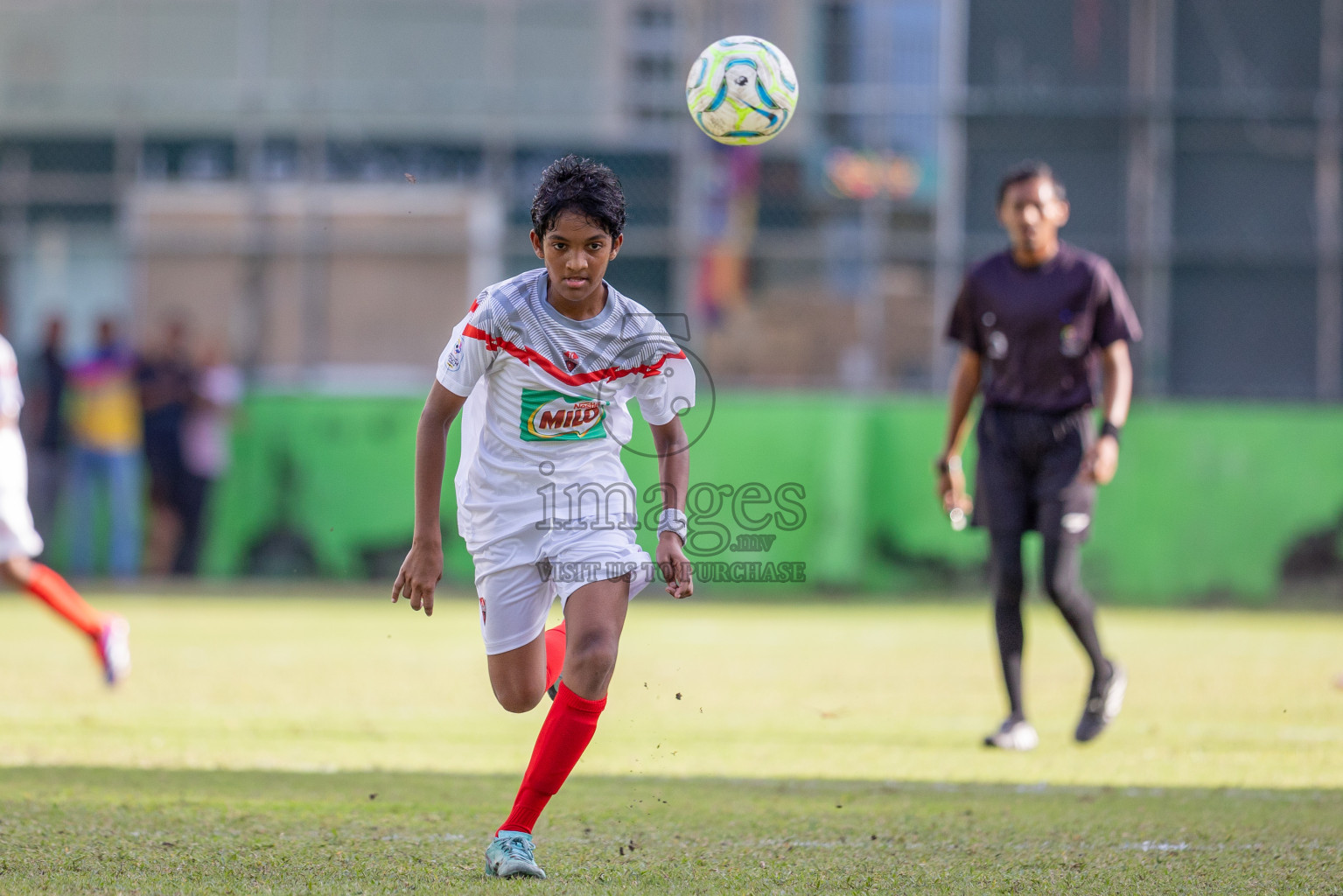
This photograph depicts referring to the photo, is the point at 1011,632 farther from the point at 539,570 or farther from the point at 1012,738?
the point at 539,570

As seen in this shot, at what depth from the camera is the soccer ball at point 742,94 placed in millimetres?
5430

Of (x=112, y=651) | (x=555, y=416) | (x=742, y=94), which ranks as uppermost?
(x=742, y=94)

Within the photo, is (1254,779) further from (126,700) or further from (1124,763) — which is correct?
(126,700)

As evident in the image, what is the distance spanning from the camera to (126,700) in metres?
7.79

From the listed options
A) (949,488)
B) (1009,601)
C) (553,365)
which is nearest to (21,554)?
(949,488)

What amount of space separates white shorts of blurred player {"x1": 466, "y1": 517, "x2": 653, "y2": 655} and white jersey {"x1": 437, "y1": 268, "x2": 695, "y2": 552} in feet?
0.12

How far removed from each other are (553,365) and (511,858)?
1.30 m

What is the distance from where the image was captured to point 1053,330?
6969mm

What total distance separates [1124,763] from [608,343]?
280cm

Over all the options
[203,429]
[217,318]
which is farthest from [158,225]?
[203,429]

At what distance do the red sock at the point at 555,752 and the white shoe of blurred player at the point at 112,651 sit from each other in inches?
167

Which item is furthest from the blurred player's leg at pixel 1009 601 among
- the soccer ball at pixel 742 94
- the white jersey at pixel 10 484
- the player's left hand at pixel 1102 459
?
the white jersey at pixel 10 484

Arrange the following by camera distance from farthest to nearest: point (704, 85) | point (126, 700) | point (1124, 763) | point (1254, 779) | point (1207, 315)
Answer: point (1207, 315), point (126, 700), point (1124, 763), point (1254, 779), point (704, 85)

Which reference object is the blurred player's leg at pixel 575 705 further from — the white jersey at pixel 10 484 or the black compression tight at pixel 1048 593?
the white jersey at pixel 10 484
